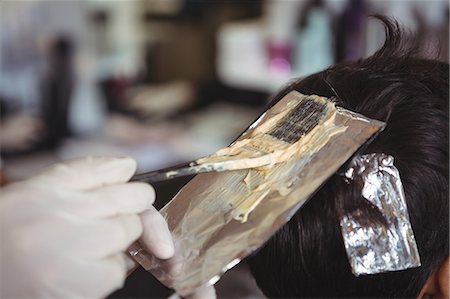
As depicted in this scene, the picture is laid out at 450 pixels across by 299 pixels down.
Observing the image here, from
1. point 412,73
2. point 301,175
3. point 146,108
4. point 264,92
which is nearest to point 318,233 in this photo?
point 301,175

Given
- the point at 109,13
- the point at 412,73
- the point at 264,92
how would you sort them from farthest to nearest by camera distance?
the point at 109,13 < the point at 264,92 < the point at 412,73

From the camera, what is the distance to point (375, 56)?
0.85 m

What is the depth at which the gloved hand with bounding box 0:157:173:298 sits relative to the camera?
592 millimetres

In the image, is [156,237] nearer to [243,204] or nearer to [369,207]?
[243,204]

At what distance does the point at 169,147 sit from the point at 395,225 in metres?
1.99

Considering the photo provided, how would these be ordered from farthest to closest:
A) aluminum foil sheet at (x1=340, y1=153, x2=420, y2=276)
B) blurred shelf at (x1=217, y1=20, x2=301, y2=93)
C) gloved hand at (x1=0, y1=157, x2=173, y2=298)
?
blurred shelf at (x1=217, y1=20, x2=301, y2=93), aluminum foil sheet at (x1=340, y1=153, x2=420, y2=276), gloved hand at (x1=0, y1=157, x2=173, y2=298)

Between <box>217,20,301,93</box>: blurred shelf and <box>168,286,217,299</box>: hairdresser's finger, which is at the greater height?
<box>168,286,217,299</box>: hairdresser's finger

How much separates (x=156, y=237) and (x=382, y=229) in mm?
253

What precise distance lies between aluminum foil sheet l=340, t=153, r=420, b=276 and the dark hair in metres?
0.02

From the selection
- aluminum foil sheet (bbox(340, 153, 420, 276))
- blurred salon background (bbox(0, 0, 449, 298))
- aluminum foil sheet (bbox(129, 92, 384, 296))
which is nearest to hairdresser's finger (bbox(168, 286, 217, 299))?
aluminum foil sheet (bbox(129, 92, 384, 296))

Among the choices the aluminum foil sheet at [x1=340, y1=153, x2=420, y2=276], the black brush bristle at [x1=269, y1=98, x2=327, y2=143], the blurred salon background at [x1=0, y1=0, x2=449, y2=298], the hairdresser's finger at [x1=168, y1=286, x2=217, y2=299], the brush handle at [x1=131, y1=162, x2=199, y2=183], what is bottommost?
the blurred salon background at [x1=0, y1=0, x2=449, y2=298]

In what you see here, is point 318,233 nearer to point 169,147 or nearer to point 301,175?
point 301,175

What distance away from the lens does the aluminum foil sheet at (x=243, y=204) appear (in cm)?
64

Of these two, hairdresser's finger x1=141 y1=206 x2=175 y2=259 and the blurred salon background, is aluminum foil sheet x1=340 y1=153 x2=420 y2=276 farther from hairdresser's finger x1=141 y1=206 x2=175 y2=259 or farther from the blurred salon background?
the blurred salon background
